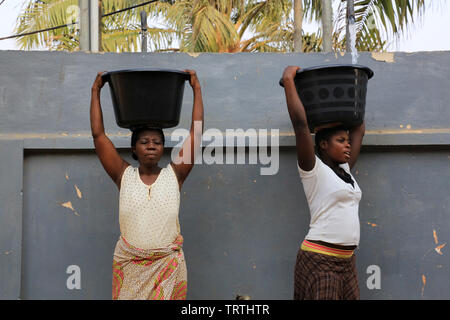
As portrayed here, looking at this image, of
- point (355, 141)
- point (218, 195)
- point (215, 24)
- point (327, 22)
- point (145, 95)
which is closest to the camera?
point (145, 95)

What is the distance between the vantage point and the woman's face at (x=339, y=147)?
3049 mm

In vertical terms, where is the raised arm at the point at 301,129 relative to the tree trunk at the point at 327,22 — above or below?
below

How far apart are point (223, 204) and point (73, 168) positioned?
99 centimetres

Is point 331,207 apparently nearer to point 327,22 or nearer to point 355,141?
point 355,141

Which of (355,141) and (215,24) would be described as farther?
(215,24)

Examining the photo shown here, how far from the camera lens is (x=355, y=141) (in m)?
3.29

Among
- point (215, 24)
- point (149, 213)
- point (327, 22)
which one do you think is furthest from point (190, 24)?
point (149, 213)

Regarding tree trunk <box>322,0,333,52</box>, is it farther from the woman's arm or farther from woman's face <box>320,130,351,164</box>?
woman's face <box>320,130,351,164</box>

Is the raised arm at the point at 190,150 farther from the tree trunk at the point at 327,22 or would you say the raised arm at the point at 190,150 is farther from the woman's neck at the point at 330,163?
the tree trunk at the point at 327,22

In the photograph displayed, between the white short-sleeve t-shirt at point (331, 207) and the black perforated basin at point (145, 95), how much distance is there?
2.67 ft

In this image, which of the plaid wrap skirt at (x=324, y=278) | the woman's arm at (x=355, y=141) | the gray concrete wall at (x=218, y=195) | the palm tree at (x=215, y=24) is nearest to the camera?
the plaid wrap skirt at (x=324, y=278)

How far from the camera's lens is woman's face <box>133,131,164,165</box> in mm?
2936

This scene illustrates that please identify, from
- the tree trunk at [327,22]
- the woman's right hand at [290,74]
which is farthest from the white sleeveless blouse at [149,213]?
the tree trunk at [327,22]

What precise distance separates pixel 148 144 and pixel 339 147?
3.45ft
